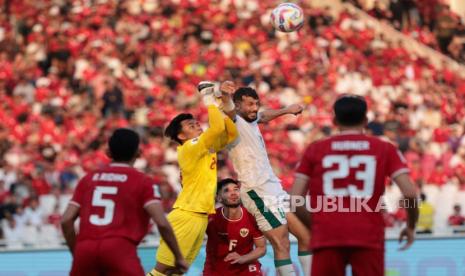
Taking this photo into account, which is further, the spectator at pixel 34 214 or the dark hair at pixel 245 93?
the spectator at pixel 34 214

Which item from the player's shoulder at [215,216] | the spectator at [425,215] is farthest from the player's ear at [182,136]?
the spectator at [425,215]

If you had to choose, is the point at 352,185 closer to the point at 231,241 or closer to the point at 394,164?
the point at 394,164

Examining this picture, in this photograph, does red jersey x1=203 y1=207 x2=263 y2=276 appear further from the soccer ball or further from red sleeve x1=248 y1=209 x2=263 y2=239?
the soccer ball

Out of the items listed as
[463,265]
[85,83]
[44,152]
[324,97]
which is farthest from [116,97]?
[463,265]

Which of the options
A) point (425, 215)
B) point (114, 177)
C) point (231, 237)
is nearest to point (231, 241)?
point (231, 237)

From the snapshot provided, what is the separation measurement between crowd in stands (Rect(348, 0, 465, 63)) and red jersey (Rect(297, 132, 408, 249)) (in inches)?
678

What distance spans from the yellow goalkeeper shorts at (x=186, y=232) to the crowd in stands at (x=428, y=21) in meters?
14.6

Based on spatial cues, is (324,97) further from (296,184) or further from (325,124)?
(296,184)

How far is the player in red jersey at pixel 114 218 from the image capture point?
8.31 m

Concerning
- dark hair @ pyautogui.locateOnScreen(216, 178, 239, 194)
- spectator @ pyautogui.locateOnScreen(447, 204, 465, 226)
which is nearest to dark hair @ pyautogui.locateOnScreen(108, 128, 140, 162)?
dark hair @ pyautogui.locateOnScreen(216, 178, 239, 194)

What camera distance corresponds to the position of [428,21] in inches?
1025

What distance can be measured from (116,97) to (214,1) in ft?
14.9

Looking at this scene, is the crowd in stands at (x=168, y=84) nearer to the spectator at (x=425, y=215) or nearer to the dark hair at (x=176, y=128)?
the spectator at (x=425, y=215)

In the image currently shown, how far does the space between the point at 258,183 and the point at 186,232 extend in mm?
852
